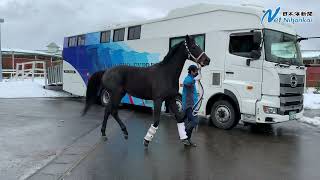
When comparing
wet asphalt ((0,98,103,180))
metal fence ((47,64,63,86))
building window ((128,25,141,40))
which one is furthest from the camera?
metal fence ((47,64,63,86))

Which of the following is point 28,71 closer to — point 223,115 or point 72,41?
point 72,41

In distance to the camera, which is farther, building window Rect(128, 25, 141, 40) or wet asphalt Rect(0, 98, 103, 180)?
building window Rect(128, 25, 141, 40)

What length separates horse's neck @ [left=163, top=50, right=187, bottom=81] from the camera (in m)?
9.18

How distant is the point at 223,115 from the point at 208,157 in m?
4.22

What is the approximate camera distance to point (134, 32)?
56.7ft

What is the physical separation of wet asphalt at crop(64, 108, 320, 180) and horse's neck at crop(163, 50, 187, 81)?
5.07 ft

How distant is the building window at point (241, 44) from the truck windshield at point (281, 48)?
0.41m

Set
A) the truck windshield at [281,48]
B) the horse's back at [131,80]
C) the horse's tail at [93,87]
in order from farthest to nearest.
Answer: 1. the truck windshield at [281,48]
2. the horse's tail at [93,87]
3. the horse's back at [131,80]

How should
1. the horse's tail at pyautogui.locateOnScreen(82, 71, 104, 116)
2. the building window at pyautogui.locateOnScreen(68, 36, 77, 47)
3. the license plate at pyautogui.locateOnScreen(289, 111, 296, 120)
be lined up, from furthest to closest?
the building window at pyautogui.locateOnScreen(68, 36, 77, 47) < the license plate at pyautogui.locateOnScreen(289, 111, 296, 120) < the horse's tail at pyautogui.locateOnScreen(82, 71, 104, 116)

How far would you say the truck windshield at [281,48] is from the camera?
11516mm

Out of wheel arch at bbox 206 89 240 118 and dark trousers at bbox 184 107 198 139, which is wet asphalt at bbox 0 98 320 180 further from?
wheel arch at bbox 206 89 240 118

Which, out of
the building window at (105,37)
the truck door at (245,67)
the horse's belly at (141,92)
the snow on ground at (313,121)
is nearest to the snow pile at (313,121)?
the snow on ground at (313,121)

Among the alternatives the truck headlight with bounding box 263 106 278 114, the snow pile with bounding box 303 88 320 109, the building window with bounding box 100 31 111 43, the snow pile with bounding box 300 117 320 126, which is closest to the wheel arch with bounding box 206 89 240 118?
the truck headlight with bounding box 263 106 278 114

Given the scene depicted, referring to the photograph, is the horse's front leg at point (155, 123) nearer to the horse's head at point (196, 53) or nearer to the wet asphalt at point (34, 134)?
the horse's head at point (196, 53)
